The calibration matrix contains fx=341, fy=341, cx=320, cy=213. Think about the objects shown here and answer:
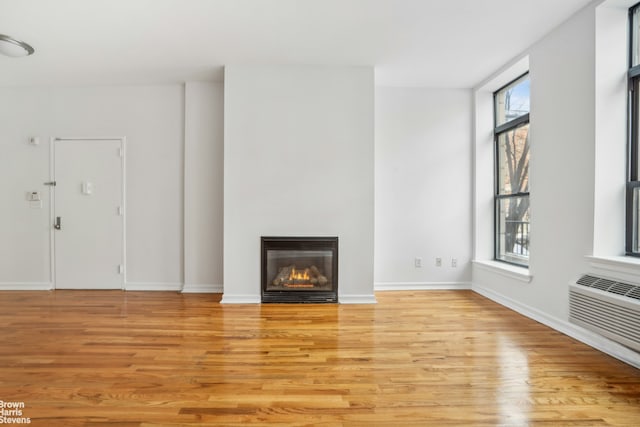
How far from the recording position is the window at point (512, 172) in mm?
4043

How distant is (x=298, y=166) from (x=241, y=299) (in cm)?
173

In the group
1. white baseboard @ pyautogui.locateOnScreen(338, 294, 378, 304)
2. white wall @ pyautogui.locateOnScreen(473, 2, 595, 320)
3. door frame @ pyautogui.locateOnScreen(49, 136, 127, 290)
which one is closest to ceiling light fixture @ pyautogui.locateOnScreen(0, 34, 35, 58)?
door frame @ pyautogui.locateOnScreen(49, 136, 127, 290)

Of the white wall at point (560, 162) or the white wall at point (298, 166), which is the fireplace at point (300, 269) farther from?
the white wall at point (560, 162)

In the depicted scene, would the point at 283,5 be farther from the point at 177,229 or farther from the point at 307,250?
the point at 177,229

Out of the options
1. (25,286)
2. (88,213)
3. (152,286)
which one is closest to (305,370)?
(152,286)

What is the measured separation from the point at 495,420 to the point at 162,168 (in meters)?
4.59

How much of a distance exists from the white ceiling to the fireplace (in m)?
2.13

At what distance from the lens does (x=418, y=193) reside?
473 cm

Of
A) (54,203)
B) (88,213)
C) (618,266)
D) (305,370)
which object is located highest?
(54,203)

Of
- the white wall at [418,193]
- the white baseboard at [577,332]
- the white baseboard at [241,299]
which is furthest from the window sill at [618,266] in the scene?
the white baseboard at [241,299]

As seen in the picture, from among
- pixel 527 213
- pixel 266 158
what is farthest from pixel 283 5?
pixel 527 213

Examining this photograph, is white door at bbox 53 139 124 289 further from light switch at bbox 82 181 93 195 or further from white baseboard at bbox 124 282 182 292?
white baseboard at bbox 124 282 182 292

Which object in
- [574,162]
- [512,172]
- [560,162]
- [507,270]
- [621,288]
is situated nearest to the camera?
[621,288]

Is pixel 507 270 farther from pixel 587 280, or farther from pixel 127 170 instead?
pixel 127 170
